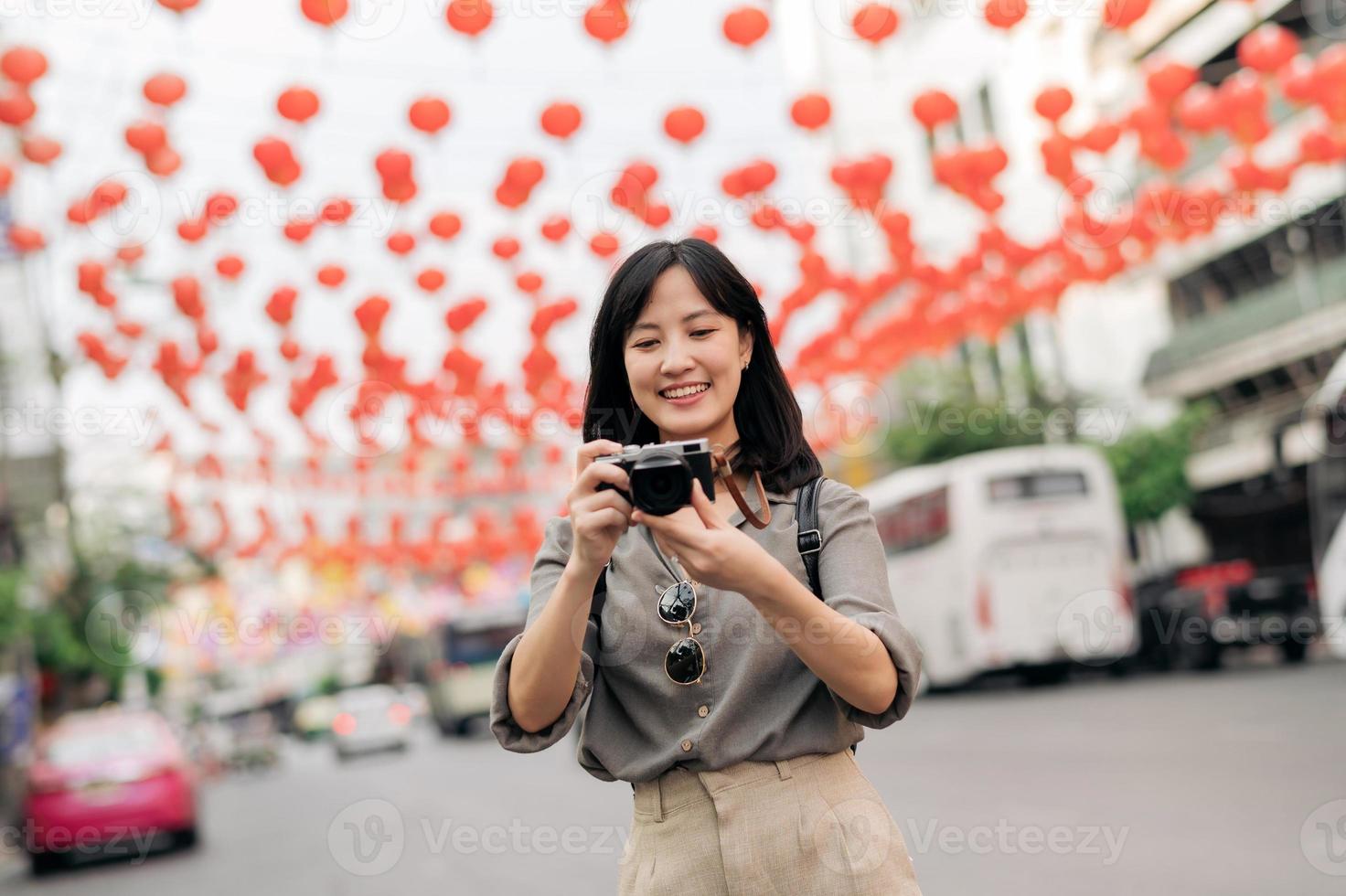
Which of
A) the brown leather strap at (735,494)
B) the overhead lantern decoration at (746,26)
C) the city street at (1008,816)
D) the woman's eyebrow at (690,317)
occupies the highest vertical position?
the overhead lantern decoration at (746,26)

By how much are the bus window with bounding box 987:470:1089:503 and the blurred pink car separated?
1104 cm

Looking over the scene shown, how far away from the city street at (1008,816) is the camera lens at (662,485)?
4.77 meters

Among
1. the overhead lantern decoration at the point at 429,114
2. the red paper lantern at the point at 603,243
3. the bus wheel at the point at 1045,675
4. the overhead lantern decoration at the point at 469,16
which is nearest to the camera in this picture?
the overhead lantern decoration at the point at 469,16

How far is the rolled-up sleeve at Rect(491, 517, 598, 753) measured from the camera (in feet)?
6.82

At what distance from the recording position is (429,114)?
30.6 feet

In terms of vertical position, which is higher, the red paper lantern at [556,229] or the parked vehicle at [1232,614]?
the red paper lantern at [556,229]

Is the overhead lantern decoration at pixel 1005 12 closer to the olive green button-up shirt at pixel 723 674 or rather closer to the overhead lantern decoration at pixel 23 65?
the overhead lantern decoration at pixel 23 65

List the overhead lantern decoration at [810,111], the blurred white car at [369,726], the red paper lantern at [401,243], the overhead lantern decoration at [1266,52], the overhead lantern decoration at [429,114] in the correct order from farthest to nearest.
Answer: the blurred white car at [369,726], the red paper lantern at [401,243], the overhead lantern decoration at [1266,52], the overhead lantern decoration at [810,111], the overhead lantern decoration at [429,114]

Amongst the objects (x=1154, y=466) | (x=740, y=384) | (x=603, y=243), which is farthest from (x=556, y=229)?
(x=1154, y=466)

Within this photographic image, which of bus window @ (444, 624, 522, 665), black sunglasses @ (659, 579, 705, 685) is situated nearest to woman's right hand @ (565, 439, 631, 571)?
black sunglasses @ (659, 579, 705, 685)

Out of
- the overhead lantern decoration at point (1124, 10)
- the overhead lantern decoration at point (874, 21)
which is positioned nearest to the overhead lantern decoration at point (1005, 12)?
the overhead lantern decoration at point (1124, 10)

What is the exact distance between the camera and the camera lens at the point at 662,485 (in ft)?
6.14

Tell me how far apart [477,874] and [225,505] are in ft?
60.6

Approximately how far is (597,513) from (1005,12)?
801 cm
